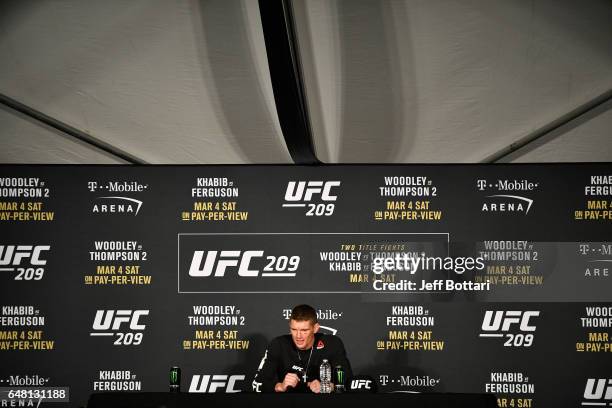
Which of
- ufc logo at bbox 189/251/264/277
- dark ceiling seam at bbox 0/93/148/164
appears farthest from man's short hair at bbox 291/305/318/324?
dark ceiling seam at bbox 0/93/148/164

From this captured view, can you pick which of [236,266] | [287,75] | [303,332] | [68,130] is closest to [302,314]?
[303,332]

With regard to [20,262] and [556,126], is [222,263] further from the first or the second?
[556,126]

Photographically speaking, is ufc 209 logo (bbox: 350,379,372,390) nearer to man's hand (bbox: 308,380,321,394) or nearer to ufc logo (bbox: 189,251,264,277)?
man's hand (bbox: 308,380,321,394)

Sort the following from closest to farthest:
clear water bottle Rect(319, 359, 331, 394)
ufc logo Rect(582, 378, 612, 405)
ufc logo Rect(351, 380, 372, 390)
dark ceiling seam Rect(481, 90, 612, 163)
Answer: clear water bottle Rect(319, 359, 331, 394) < ufc logo Rect(351, 380, 372, 390) < dark ceiling seam Rect(481, 90, 612, 163) < ufc logo Rect(582, 378, 612, 405)

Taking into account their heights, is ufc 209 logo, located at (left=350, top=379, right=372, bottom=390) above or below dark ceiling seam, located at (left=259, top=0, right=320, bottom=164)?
below

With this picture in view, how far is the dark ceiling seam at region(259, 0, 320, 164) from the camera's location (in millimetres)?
4516

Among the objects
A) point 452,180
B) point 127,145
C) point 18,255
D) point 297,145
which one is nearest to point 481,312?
point 452,180

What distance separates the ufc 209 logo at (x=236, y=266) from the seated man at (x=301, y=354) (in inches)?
23.7

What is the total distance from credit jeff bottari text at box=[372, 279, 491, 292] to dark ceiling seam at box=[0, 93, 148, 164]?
1913 mm

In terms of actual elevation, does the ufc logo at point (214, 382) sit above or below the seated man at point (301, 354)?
below

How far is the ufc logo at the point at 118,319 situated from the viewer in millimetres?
5625

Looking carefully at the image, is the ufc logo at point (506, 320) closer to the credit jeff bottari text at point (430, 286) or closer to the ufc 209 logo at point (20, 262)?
the credit jeff bottari text at point (430, 286)

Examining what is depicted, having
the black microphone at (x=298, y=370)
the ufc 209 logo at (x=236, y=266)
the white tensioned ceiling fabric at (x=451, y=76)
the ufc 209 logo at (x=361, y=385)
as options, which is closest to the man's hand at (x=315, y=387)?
the ufc 209 logo at (x=361, y=385)

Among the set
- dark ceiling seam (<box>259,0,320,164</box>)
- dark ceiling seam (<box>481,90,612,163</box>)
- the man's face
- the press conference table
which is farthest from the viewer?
dark ceiling seam (<box>481,90,612,163</box>)
